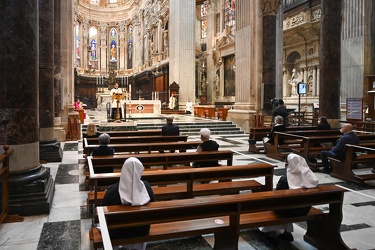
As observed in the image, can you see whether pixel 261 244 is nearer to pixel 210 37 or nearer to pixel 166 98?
pixel 166 98

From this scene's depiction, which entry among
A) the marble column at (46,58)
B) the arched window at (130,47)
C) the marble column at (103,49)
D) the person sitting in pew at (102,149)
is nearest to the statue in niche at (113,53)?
the marble column at (103,49)

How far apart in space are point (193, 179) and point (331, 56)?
348 inches

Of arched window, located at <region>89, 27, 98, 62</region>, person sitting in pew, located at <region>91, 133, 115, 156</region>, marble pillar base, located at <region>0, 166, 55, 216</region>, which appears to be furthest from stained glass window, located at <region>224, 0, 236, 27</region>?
marble pillar base, located at <region>0, 166, 55, 216</region>

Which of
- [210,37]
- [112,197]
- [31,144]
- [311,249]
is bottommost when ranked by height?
[311,249]

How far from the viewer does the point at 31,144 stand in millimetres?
5215

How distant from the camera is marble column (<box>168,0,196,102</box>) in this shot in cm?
2689

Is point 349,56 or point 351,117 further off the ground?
point 349,56

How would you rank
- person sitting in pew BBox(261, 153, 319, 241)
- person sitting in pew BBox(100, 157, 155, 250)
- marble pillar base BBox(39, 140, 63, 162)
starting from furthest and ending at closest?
marble pillar base BBox(39, 140, 63, 162), person sitting in pew BBox(261, 153, 319, 241), person sitting in pew BBox(100, 157, 155, 250)

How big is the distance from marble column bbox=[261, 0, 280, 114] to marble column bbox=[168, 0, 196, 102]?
44.2 feet

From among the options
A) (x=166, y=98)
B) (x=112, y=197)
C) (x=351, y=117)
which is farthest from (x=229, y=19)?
(x=112, y=197)

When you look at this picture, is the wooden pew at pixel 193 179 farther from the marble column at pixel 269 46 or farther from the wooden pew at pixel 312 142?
the marble column at pixel 269 46

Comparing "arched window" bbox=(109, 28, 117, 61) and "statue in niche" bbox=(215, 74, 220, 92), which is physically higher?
"arched window" bbox=(109, 28, 117, 61)

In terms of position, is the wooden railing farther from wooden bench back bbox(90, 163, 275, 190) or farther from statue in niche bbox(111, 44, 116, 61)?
statue in niche bbox(111, 44, 116, 61)

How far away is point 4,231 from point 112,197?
2006mm
